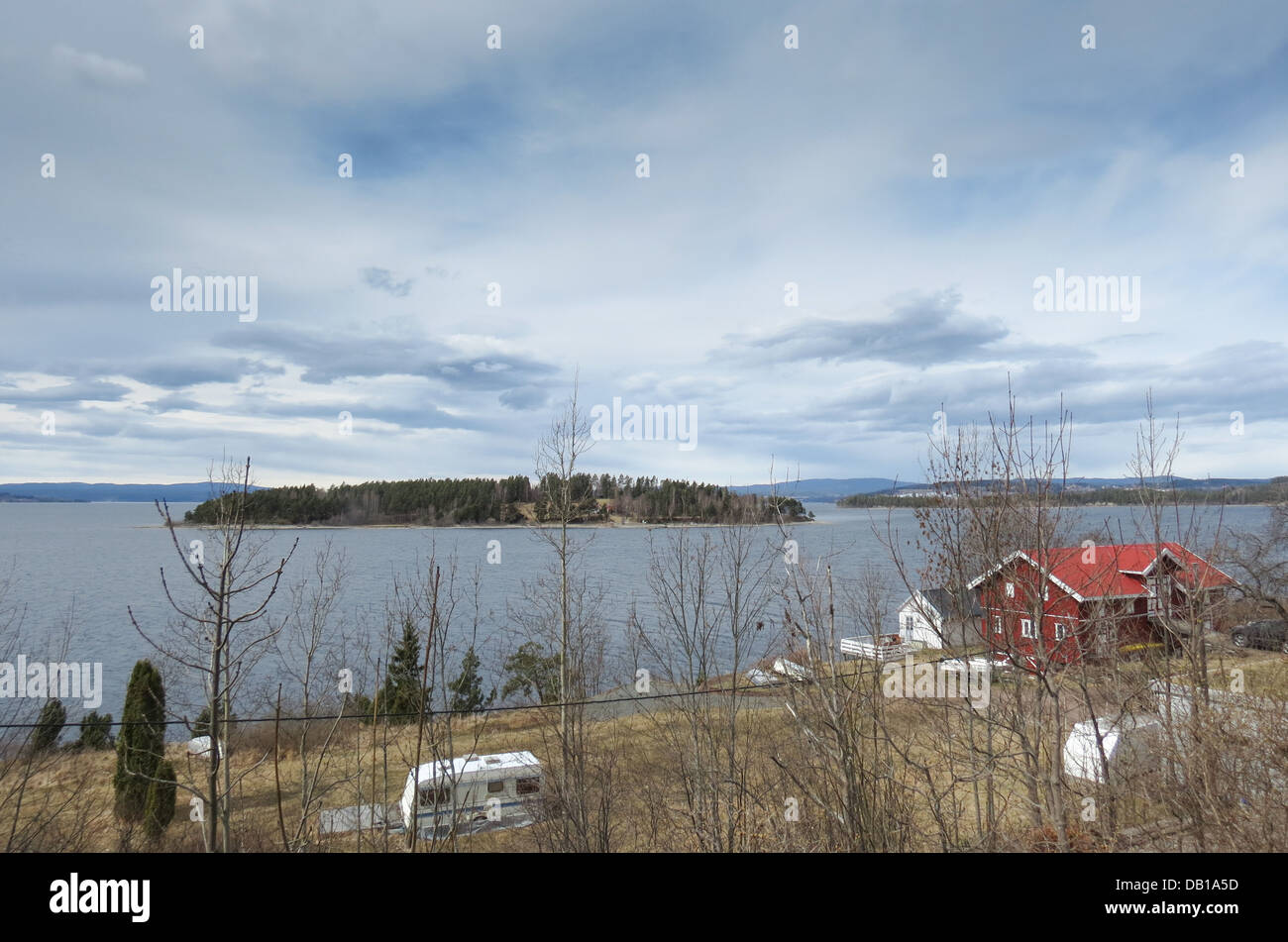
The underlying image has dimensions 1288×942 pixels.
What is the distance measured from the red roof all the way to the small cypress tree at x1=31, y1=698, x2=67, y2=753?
38.5 ft

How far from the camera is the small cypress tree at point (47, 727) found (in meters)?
8.50

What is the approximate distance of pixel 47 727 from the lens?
8.69 meters

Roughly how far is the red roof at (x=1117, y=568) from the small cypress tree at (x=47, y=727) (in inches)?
462

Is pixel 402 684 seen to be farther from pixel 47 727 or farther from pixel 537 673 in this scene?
pixel 47 727

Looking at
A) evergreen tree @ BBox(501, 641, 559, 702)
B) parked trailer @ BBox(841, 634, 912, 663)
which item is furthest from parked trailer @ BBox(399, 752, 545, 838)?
parked trailer @ BBox(841, 634, 912, 663)

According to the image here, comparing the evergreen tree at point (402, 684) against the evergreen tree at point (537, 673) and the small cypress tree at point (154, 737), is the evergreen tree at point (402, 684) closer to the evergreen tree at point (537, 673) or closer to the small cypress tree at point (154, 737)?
the evergreen tree at point (537, 673)

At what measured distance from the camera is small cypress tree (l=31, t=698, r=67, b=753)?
27.9 feet

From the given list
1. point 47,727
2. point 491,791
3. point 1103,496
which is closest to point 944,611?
point 1103,496

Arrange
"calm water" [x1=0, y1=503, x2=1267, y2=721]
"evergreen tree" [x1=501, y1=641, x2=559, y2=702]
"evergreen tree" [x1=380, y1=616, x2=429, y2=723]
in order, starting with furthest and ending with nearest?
1. "calm water" [x1=0, y1=503, x2=1267, y2=721]
2. "evergreen tree" [x1=501, y1=641, x2=559, y2=702]
3. "evergreen tree" [x1=380, y1=616, x2=429, y2=723]

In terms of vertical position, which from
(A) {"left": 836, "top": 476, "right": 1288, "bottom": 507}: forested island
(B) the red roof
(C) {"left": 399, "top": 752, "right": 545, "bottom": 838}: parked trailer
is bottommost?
(C) {"left": 399, "top": 752, "right": 545, "bottom": 838}: parked trailer

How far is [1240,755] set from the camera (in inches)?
245

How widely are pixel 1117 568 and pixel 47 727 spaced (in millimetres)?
13510

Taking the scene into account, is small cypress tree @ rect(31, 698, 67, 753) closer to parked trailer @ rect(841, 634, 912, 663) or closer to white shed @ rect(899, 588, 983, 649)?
parked trailer @ rect(841, 634, 912, 663)
